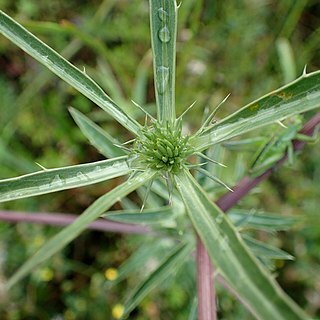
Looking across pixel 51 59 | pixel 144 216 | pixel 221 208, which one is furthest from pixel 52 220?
pixel 51 59

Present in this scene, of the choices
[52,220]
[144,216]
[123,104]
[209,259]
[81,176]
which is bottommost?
[209,259]

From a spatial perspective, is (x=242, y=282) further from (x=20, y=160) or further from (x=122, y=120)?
(x=20, y=160)

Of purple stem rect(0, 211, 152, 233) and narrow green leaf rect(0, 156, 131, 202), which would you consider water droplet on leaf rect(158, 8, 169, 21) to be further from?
purple stem rect(0, 211, 152, 233)

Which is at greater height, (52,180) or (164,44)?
(164,44)

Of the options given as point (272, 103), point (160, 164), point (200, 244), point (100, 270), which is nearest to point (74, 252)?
point (100, 270)

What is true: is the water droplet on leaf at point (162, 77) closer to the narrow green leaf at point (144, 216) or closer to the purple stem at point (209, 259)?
the purple stem at point (209, 259)

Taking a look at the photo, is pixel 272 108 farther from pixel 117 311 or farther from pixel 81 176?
pixel 117 311
